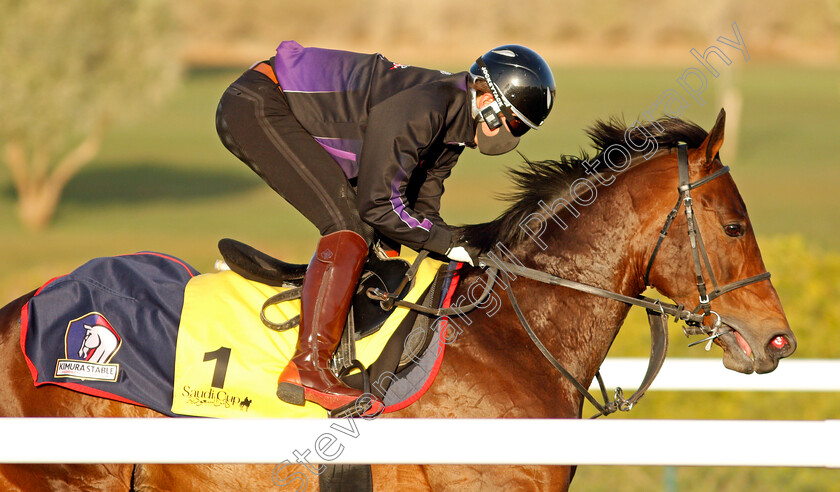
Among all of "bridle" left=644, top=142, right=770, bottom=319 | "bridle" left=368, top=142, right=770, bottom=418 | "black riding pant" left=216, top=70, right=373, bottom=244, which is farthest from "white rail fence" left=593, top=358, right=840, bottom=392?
"black riding pant" left=216, top=70, right=373, bottom=244

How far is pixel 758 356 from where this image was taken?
2844 mm

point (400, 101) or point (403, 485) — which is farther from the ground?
point (400, 101)

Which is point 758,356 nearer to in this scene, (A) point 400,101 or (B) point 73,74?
(A) point 400,101

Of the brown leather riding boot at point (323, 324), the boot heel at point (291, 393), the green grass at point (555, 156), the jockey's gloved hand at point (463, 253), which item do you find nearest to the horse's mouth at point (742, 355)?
the jockey's gloved hand at point (463, 253)

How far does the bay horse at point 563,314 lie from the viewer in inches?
112

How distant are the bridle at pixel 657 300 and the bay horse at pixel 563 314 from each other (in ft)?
0.09

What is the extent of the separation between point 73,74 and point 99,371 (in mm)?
20779

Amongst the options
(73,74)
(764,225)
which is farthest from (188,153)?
(764,225)

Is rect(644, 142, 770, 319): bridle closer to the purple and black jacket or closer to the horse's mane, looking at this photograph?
the horse's mane

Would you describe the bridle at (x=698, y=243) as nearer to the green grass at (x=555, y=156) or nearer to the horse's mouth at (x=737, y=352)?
the horse's mouth at (x=737, y=352)

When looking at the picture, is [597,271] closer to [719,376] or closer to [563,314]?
[563,314]

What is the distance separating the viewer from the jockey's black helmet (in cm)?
302

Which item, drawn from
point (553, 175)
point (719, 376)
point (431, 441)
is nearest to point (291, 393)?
point (431, 441)

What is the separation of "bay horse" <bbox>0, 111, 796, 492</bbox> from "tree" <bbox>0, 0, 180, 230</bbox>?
19.6 metres
